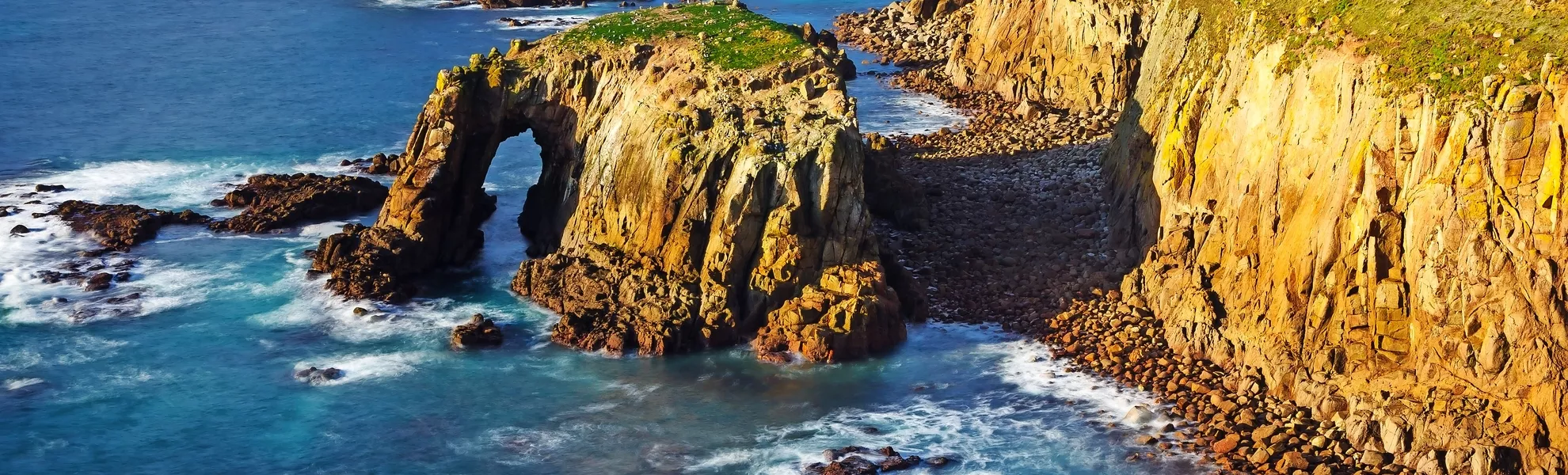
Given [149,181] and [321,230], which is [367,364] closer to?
[321,230]

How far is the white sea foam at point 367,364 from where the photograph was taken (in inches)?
1996

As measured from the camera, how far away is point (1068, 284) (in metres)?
55.3

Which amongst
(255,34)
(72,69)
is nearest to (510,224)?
(72,69)

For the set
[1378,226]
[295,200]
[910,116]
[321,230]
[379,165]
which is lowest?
[321,230]

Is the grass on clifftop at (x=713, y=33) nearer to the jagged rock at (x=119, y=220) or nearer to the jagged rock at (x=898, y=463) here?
the jagged rock at (x=119, y=220)

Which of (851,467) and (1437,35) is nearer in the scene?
(851,467)

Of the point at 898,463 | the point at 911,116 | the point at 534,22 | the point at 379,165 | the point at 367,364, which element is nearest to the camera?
the point at 898,463

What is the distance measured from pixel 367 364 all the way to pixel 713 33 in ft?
70.6

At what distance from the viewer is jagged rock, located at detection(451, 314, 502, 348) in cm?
5312

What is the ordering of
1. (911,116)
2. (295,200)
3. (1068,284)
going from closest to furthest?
(1068,284) < (295,200) < (911,116)

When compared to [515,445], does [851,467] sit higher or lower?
higher

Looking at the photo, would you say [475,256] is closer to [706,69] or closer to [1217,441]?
[706,69]

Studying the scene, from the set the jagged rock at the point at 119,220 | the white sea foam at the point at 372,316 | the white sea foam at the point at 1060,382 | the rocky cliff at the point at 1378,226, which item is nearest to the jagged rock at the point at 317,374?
the white sea foam at the point at 372,316

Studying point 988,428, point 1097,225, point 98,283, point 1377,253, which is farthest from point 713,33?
point 1377,253
